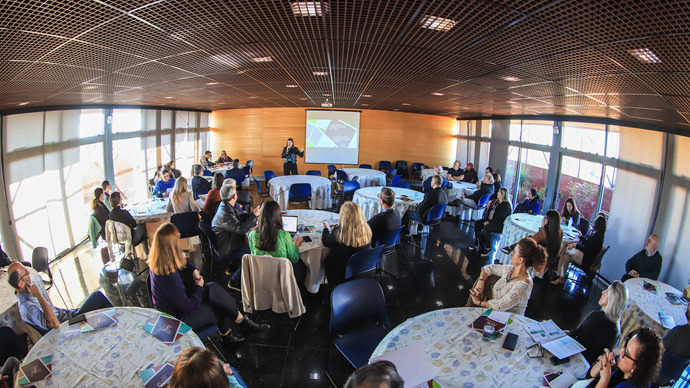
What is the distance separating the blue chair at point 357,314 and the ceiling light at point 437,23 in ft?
7.31

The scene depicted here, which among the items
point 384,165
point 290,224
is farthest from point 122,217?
point 384,165

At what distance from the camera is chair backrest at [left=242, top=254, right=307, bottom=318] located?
359cm

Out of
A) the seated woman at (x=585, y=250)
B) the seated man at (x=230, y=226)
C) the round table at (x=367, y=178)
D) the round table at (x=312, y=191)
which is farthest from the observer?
the round table at (x=367, y=178)

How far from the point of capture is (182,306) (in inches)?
113

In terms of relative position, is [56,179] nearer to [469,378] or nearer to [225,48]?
[225,48]

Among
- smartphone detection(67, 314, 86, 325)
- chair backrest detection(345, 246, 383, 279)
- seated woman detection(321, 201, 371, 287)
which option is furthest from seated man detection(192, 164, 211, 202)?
smartphone detection(67, 314, 86, 325)

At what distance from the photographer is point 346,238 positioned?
13.1ft

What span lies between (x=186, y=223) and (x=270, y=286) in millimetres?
2451

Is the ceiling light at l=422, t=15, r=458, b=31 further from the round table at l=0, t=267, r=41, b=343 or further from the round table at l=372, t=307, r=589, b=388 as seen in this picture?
the round table at l=0, t=267, r=41, b=343

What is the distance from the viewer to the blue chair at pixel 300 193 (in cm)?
849

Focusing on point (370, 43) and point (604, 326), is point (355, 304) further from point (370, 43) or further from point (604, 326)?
point (370, 43)

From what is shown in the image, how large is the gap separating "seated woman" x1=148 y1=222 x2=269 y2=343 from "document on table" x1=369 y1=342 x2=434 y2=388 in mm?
1805

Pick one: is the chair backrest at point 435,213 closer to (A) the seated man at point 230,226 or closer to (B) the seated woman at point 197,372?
(A) the seated man at point 230,226

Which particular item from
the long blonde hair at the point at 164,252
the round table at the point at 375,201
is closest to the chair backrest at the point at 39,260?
the long blonde hair at the point at 164,252
